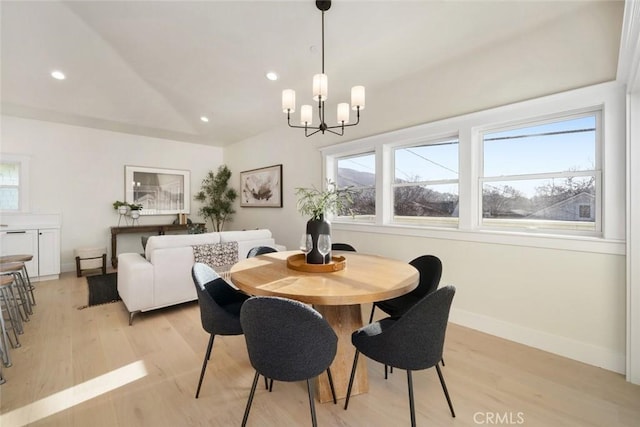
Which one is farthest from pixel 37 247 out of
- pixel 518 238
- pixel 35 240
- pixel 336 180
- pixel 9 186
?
pixel 518 238

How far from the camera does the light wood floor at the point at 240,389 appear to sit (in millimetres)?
1608

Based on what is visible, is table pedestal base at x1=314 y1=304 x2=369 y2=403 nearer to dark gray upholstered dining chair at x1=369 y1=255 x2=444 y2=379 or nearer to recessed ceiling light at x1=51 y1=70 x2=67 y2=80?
dark gray upholstered dining chair at x1=369 y1=255 x2=444 y2=379

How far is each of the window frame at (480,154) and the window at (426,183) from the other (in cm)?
12

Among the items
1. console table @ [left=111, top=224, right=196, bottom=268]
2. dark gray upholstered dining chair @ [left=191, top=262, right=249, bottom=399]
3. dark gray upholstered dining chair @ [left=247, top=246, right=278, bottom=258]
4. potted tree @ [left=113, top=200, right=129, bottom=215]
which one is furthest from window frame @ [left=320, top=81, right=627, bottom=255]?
potted tree @ [left=113, top=200, right=129, bottom=215]

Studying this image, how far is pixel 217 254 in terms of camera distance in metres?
3.40

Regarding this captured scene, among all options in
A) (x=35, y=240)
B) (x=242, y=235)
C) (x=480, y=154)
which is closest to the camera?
(x=480, y=154)

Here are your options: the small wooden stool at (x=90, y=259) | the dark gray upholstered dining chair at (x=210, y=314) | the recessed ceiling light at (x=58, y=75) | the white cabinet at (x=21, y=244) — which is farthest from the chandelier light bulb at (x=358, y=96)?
the white cabinet at (x=21, y=244)

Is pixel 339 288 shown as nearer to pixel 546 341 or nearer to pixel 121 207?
pixel 546 341

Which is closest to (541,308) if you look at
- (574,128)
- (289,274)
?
(574,128)

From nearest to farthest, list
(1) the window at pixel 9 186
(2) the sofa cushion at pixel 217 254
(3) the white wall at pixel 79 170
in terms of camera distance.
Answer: (2) the sofa cushion at pixel 217 254 < (1) the window at pixel 9 186 < (3) the white wall at pixel 79 170

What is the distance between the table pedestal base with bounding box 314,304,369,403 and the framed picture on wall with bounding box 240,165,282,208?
12.0 feet

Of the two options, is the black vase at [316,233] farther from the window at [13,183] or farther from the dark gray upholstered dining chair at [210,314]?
the window at [13,183]

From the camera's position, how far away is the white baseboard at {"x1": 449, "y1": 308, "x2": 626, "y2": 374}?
2.06 metres

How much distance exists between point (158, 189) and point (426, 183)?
5613mm
